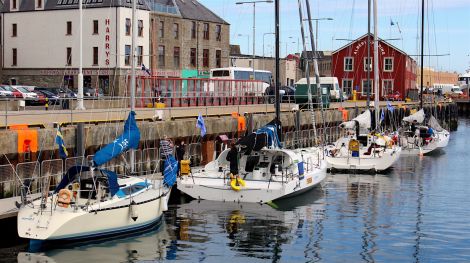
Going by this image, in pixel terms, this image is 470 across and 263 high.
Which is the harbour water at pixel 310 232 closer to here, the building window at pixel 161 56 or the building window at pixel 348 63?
Answer: the building window at pixel 161 56

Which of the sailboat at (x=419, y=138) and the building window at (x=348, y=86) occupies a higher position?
the building window at (x=348, y=86)

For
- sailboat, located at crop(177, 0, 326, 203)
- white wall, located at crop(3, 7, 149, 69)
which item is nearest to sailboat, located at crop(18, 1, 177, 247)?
sailboat, located at crop(177, 0, 326, 203)

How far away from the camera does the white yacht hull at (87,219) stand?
69.9 feet

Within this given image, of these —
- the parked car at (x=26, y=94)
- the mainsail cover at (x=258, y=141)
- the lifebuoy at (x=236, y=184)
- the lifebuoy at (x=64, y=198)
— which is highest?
the parked car at (x=26, y=94)

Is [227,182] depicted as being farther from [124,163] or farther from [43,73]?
[43,73]

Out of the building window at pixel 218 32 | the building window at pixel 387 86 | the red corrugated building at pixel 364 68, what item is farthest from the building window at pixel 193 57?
the building window at pixel 387 86

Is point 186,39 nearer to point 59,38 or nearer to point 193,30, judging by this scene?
point 193,30

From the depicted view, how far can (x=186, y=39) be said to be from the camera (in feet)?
282

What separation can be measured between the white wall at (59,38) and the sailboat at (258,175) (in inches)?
1762

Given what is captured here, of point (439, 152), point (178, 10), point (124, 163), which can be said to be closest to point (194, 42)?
point (178, 10)

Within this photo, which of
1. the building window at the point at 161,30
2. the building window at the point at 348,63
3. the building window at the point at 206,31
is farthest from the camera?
the building window at the point at 348,63

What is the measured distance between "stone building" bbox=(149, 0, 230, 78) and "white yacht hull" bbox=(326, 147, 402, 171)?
125 feet

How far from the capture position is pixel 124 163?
3203cm

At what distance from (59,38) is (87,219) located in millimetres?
59395
